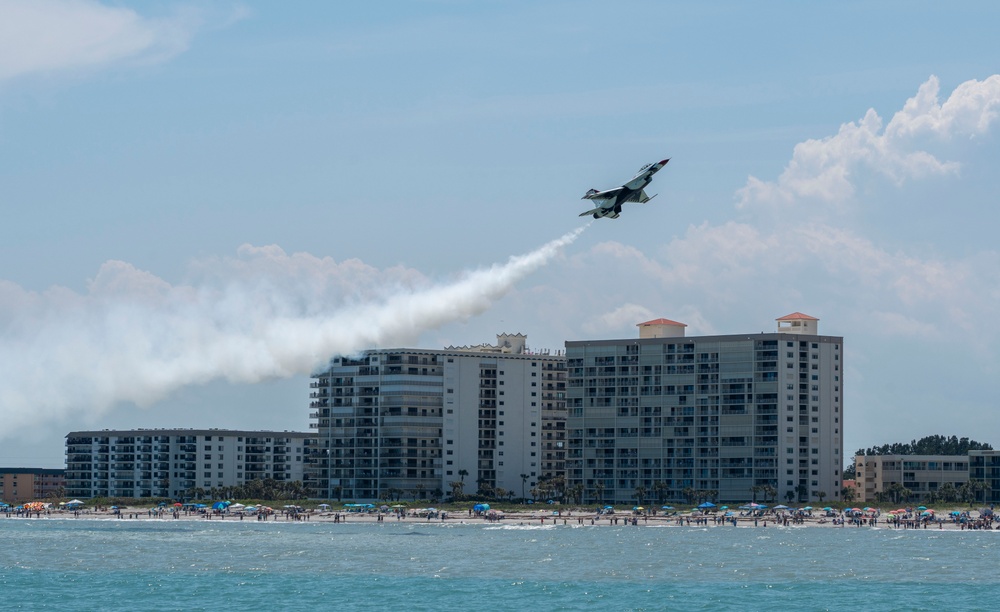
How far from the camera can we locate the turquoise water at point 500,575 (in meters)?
124

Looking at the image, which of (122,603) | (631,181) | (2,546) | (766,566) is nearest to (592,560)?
(766,566)

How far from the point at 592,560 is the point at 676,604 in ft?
145

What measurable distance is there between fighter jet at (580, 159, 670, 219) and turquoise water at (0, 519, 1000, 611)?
29.8 m

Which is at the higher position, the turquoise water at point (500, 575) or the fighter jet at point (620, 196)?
the fighter jet at point (620, 196)

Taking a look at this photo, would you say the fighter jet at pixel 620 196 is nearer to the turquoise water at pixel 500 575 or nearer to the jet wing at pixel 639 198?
the jet wing at pixel 639 198

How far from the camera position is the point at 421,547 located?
187250mm

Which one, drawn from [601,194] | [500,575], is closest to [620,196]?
[601,194]

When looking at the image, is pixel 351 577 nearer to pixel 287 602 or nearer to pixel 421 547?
pixel 287 602

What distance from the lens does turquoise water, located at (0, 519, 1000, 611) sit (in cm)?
12350

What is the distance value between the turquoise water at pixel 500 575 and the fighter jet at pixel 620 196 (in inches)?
1173

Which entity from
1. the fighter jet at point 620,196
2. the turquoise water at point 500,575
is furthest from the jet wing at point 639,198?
the turquoise water at point 500,575

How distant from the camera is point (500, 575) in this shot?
14575 centimetres

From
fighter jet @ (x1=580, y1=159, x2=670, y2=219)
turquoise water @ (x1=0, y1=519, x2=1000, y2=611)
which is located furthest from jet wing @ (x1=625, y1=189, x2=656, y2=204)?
turquoise water @ (x1=0, y1=519, x2=1000, y2=611)

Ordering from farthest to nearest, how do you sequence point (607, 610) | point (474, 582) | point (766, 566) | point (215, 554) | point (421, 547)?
point (421, 547)
point (215, 554)
point (766, 566)
point (474, 582)
point (607, 610)
